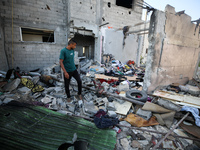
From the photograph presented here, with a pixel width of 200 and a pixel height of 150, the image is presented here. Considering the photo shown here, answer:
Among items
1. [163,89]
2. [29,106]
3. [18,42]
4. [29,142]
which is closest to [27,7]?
[18,42]

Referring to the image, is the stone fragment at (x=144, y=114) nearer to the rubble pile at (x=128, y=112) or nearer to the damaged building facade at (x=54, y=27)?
the rubble pile at (x=128, y=112)

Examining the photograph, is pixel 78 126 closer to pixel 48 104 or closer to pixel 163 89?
pixel 48 104

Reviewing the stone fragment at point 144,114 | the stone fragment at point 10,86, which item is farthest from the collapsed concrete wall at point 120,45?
the stone fragment at point 144,114

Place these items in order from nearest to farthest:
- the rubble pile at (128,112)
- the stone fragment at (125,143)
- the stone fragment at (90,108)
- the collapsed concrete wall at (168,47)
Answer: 1. the stone fragment at (125,143)
2. the rubble pile at (128,112)
3. the stone fragment at (90,108)
4. the collapsed concrete wall at (168,47)

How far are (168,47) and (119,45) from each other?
5.75 m

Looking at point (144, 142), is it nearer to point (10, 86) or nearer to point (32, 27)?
point (10, 86)

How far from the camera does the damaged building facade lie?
6.13 m

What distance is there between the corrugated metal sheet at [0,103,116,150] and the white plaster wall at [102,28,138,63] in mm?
7076

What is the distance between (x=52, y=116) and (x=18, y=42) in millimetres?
6501

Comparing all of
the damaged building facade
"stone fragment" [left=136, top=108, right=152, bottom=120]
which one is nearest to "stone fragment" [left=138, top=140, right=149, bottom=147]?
"stone fragment" [left=136, top=108, right=152, bottom=120]

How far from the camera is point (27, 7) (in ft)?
20.7

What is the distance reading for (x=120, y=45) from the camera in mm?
9141

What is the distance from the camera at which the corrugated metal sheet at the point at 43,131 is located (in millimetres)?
1696

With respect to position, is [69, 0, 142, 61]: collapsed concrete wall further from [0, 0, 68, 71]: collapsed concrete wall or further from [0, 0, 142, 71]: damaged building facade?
[0, 0, 68, 71]: collapsed concrete wall
